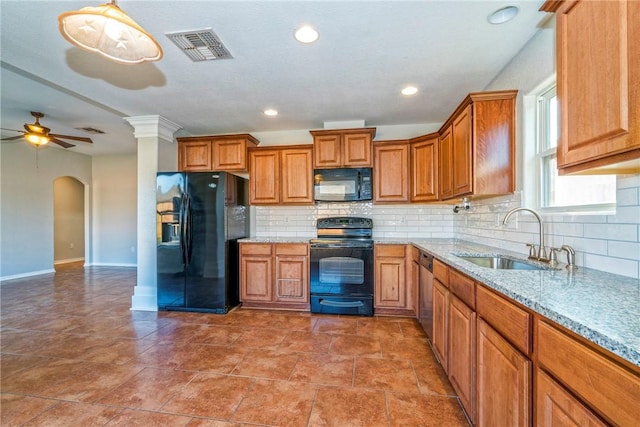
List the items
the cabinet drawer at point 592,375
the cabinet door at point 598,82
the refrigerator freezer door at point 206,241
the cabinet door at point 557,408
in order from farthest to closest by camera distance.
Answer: the refrigerator freezer door at point 206,241 → the cabinet door at point 598,82 → the cabinet door at point 557,408 → the cabinet drawer at point 592,375

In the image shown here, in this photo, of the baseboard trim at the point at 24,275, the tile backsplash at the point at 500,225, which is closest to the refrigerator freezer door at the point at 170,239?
the tile backsplash at the point at 500,225

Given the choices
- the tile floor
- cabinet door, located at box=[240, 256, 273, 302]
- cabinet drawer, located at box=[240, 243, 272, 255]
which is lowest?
the tile floor

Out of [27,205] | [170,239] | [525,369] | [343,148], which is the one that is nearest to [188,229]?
[170,239]

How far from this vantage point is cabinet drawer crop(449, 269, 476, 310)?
1.50 m

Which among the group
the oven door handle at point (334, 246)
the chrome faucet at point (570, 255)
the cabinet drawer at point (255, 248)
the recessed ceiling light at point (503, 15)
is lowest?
the cabinet drawer at point (255, 248)

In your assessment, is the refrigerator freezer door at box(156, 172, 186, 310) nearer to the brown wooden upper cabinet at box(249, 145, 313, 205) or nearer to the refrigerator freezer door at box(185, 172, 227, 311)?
the refrigerator freezer door at box(185, 172, 227, 311)

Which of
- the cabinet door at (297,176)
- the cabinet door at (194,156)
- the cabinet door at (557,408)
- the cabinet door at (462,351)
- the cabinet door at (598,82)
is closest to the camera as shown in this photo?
the cabinet door at (557,408)

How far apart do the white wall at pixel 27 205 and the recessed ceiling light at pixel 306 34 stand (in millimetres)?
6385

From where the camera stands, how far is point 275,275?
11.6 ft

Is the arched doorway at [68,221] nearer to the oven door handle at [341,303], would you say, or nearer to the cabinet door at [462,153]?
the oven door handle at [341,303]

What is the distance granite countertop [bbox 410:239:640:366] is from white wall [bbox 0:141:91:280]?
296 inches

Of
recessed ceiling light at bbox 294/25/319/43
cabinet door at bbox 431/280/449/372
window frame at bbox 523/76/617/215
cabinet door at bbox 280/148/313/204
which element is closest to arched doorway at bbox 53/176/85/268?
cabinet door at bbox 280/148/313/204

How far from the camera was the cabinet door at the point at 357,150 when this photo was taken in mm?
3596

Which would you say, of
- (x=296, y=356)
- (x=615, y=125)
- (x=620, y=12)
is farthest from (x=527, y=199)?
(x=296, y=356)
